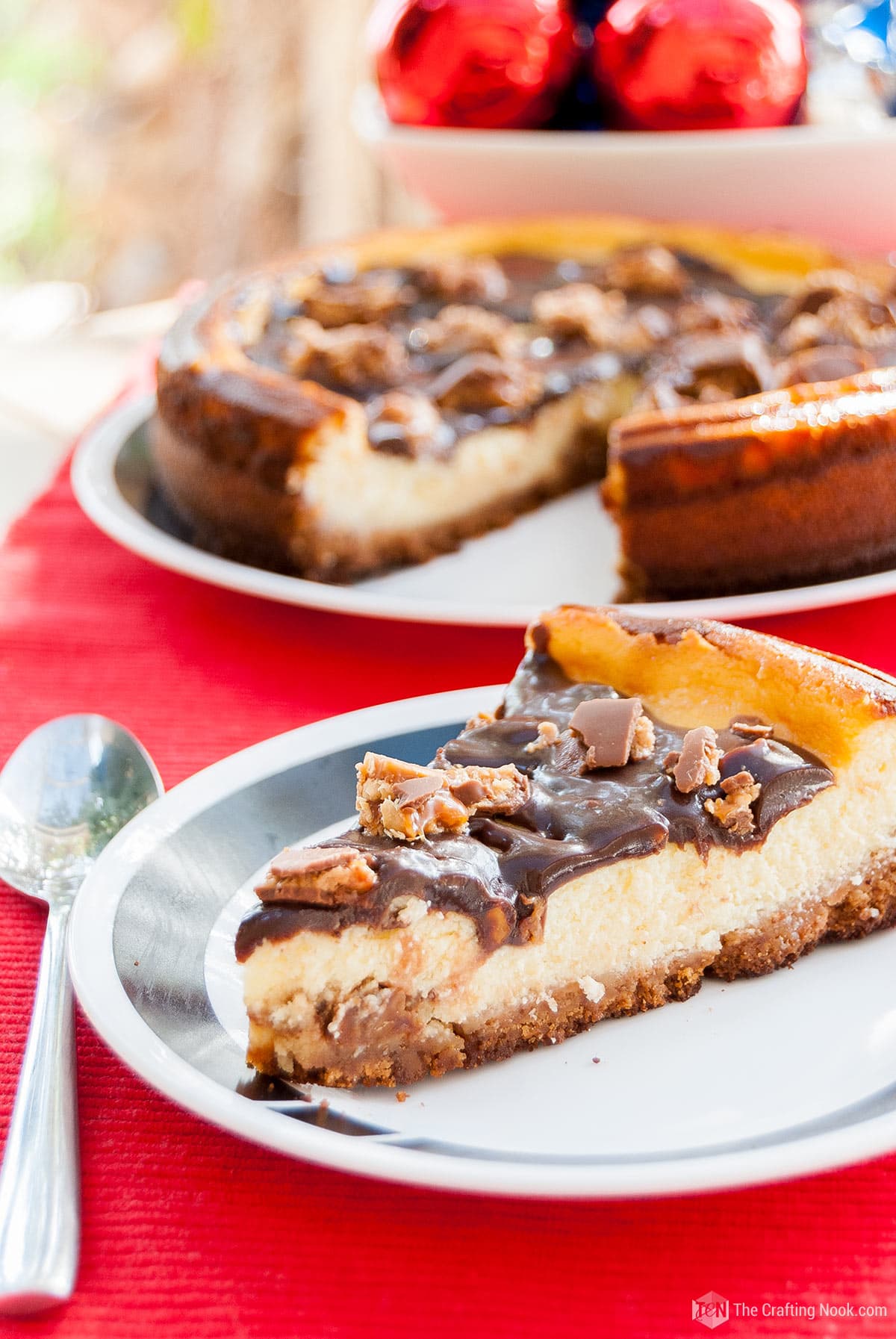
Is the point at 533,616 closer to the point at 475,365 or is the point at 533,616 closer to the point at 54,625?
the point at 54,625

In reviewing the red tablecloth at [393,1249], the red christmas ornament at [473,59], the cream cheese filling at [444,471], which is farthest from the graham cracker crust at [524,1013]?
the red christmas ornament at [473,59]

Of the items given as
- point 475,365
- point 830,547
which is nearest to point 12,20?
point 475,365

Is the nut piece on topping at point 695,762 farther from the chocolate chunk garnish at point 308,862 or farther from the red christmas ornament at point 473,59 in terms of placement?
the red christmas ornament at point 473,59

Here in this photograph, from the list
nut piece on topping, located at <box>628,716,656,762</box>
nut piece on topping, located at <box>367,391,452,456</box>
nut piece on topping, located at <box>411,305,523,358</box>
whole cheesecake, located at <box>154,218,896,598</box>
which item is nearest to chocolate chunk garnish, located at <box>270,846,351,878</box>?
nut piece on topping, located at <box>628,716,656,762</box>

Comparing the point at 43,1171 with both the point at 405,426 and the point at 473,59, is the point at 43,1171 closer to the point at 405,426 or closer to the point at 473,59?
the point at 405,426

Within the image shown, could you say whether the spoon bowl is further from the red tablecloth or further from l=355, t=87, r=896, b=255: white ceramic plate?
l=355, t=87, r=896, b=255: white ceramic plate

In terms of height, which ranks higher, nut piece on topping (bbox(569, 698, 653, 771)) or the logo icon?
nut piece on topping (bbox(569, 698, 653, 771))

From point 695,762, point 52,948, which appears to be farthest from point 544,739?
point 52,948

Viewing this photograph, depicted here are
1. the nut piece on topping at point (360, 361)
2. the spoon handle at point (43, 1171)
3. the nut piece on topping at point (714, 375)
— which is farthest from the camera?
the nut piece on topping at point (360, 361)
